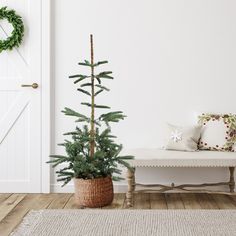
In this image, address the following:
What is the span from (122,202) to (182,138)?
791mm

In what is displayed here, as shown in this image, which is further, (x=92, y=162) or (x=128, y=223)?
(x=92, y=162)

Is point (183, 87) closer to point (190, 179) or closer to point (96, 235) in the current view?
point (190, 179)

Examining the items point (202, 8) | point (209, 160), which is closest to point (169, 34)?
point (202, 8)

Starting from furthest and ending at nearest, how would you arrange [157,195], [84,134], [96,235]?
[157,195]
[84,134]
[96,235]

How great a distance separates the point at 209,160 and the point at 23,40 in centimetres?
208

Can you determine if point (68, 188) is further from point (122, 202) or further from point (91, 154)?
point (91, 154)

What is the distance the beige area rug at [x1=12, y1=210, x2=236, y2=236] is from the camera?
2902mm

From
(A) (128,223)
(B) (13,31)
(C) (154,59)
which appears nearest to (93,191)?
(A) (128,223)

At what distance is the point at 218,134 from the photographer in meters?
4.45

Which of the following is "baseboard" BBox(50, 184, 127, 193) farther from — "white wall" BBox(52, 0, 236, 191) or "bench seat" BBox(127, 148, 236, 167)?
"bench seat" BBox(127, 148, 236, 167)

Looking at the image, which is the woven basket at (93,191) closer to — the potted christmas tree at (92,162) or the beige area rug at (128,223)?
the potted christmas tree at (92,162)

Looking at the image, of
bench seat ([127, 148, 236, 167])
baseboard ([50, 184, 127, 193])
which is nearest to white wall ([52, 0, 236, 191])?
baseboard ([50, 184, 127, 193])

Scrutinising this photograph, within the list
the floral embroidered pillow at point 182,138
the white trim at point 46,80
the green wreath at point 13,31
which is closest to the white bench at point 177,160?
the floral embroidered pillow at point 182,138

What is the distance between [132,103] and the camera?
4.68m
